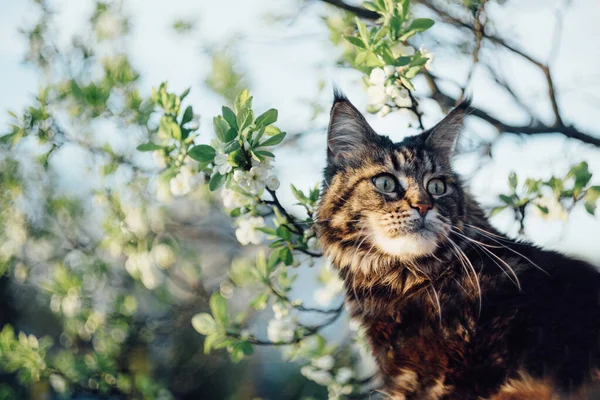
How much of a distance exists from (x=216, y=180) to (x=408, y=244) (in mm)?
565

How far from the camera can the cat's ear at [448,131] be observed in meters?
1.60

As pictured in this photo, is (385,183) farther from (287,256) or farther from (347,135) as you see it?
(287,256)

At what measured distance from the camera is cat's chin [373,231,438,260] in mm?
1399

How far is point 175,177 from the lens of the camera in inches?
62.2

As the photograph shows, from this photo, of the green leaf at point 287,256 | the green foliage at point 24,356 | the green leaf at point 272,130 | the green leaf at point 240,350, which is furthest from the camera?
the green foliage at point 24,356

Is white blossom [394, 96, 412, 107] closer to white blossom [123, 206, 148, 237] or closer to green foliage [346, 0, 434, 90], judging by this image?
green foliage [346, 0, 434, 90]

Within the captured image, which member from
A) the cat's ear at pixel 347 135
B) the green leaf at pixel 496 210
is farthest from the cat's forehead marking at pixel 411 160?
the green leaf at pixel 496 210

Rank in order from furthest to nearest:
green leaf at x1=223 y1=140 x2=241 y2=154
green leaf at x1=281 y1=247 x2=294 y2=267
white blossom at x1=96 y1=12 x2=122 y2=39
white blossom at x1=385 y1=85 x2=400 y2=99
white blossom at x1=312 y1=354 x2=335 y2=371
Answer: white blossom at x1=96 y1=12 x2=122 y2=39
white blossom at x1=312 y1=354 x2=335 y2=371
green leaf at x1=281 y1=247 x2=294 y2=267
white blossom at x1=385 y1=85 x2=400 y2=99
green leaf at x1=223 y1=140 x2=241 y2=154

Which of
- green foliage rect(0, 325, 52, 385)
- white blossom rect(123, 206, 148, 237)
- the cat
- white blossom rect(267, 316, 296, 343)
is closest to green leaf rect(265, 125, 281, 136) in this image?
the cat

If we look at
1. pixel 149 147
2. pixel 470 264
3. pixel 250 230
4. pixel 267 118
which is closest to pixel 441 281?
pixel 470 264

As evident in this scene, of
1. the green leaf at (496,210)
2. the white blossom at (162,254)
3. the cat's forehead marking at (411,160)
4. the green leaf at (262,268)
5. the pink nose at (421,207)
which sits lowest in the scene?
the white blossom at (162,254)

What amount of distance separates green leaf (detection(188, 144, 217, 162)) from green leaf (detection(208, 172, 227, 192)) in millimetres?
48

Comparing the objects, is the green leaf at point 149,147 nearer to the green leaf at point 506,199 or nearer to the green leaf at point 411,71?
the green leaf at point 411,71

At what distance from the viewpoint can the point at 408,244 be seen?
1400mm
